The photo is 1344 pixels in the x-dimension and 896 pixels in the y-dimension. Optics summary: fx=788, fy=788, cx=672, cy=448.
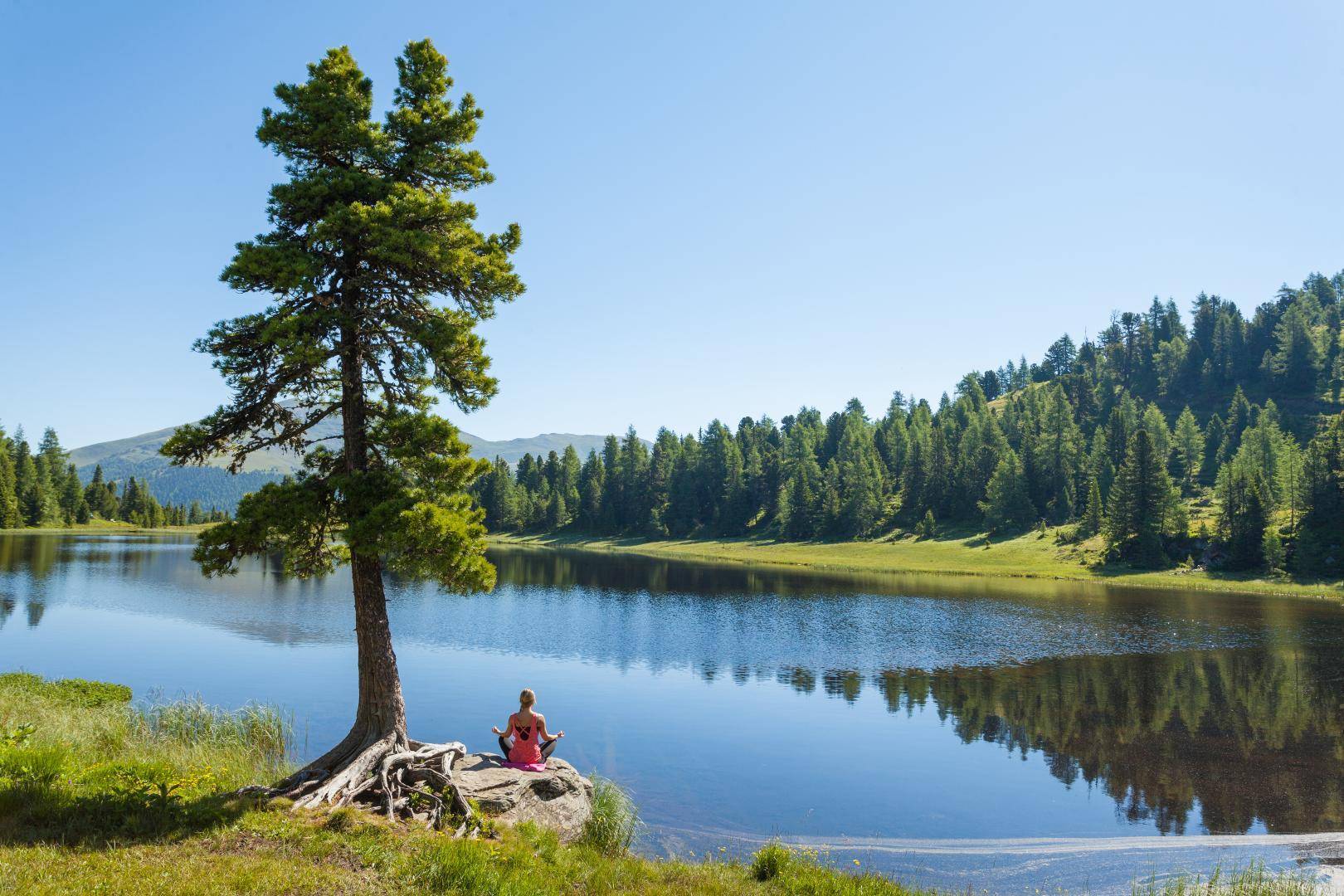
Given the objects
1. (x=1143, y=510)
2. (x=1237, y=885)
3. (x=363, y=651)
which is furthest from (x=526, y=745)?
(x=1143, y=510)

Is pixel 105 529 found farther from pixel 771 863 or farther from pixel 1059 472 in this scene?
pixel 771 863

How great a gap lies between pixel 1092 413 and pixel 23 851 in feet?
652

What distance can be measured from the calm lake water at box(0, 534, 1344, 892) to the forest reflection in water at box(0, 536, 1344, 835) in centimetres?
18

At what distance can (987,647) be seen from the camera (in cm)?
4394

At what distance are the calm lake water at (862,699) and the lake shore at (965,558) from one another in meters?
20.9

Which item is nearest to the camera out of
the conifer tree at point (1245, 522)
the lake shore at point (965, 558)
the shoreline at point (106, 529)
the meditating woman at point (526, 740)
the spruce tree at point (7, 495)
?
the meditating woman at point (526, 740)

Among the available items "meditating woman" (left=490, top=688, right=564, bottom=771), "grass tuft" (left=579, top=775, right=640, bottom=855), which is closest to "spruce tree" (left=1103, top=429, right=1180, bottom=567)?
"grass tuft" (left=579, top=775, right=640, bottom=855)

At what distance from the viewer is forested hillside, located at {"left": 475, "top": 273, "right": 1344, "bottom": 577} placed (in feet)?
307

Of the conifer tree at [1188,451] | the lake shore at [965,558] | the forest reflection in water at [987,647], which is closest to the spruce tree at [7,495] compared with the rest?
the forest reflection in water at [987,647]

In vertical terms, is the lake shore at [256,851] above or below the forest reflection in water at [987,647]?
above

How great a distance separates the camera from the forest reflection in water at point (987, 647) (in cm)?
2294

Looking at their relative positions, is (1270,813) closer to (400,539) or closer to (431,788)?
(431,788)

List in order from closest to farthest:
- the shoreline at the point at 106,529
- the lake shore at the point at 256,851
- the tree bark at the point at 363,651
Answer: the lake shore at the point at 256,851 < the tree bark at the point at 363,651 < the shoreline at the point at 106,529

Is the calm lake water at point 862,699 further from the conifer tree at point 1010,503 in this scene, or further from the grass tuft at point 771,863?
the conifer tree at point 1010,503
